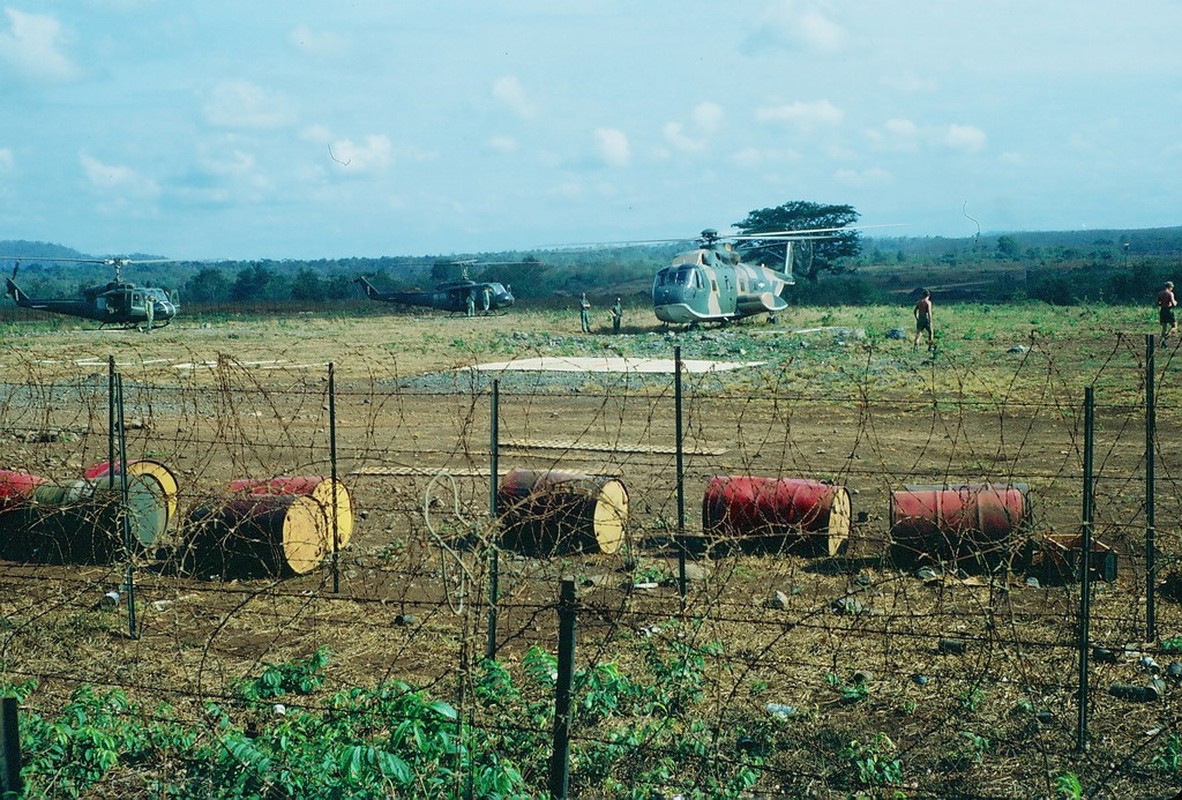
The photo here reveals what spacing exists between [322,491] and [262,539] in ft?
1.77

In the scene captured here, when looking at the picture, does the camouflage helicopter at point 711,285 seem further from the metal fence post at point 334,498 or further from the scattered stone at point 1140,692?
the scattered stone at point 1140,692

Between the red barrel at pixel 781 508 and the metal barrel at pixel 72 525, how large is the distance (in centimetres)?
405

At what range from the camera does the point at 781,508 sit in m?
8.59

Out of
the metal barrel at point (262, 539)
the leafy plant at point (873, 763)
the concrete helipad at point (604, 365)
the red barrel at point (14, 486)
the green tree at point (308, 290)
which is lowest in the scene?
the leafy plant at point (873, 763)

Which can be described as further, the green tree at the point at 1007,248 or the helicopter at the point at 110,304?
the green tree at the point at 1007,248

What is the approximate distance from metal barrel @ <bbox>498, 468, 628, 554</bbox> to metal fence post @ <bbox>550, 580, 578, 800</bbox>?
4.29m

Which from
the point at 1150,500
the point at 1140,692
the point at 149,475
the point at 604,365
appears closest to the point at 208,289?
the point at 604,365

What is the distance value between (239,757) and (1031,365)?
65.9 ft

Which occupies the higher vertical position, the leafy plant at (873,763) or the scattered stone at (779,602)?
the scattered stone at (779,602)

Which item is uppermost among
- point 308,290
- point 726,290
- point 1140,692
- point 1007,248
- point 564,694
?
point 1007,248

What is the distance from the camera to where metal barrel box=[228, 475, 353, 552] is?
8.45 m

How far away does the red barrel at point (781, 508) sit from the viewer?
8461 mm

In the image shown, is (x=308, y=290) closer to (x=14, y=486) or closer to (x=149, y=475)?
(x=14, y=486)

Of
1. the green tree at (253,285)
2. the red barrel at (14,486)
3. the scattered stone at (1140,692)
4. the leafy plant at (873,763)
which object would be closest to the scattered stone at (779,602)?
the scattered stone at (1140,692)
